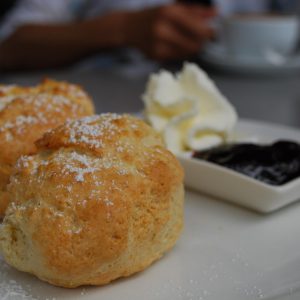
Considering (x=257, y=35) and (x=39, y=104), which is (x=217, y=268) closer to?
(x=39, y=104)

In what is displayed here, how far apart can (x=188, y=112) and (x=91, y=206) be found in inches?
29.8

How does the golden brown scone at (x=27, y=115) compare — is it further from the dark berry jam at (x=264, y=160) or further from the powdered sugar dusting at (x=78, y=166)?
the dark berry jam at (x=264, y=160)

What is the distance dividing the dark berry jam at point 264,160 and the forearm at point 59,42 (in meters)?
2.49

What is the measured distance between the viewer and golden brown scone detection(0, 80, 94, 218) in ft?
3.82

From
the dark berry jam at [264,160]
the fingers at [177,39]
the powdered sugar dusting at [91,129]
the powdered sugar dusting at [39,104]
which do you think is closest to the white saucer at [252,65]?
the fingers at [177,39]

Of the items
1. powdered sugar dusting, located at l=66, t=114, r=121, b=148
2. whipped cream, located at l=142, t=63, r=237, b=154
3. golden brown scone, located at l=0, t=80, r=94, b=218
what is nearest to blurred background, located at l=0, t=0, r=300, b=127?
whipped cream, located at l=142, t=63, r=237, b=154

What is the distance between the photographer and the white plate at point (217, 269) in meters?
0.95

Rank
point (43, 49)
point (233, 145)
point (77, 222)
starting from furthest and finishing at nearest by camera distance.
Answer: point (43, 49) < point (233, 145) < point (77, 222)

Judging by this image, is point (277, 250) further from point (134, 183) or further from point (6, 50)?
point (6, 50)

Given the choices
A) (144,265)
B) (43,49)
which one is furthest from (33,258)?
(43,49)

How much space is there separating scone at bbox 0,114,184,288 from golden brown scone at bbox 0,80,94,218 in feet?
0.41

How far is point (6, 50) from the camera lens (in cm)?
393

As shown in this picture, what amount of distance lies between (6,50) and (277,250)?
11.0 feet

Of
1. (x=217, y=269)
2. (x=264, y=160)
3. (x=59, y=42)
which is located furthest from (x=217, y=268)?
(x=59, y=42)
